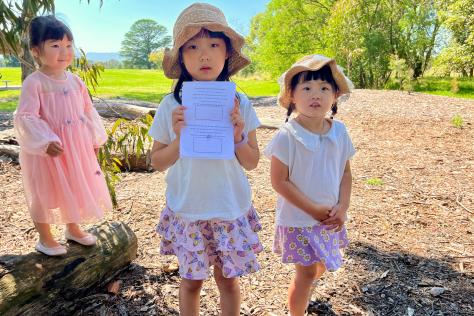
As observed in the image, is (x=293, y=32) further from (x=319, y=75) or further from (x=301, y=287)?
(x=301, y=287)

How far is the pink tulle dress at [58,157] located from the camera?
2076mm

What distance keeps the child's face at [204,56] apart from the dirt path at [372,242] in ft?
4.47

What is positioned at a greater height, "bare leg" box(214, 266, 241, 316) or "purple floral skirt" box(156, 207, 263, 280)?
"purple floral skirt" box(156, 207, 263, 280)

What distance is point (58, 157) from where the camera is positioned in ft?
7.11

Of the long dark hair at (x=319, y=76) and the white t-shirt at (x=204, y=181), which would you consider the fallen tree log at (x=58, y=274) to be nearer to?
the white t-shirt at (x=204, y=181)

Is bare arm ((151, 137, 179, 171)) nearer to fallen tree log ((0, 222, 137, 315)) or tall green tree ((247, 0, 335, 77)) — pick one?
fallen tree log ((0, 222, 137, 315))

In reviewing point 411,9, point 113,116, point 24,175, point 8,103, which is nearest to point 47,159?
point 24,175

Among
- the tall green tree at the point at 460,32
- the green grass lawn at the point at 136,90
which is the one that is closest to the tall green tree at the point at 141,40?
the green grass lawn at the point at 136,90

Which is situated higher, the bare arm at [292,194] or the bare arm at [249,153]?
the bare arm at [249,153]

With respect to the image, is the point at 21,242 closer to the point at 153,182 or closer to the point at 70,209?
the point at 70,209

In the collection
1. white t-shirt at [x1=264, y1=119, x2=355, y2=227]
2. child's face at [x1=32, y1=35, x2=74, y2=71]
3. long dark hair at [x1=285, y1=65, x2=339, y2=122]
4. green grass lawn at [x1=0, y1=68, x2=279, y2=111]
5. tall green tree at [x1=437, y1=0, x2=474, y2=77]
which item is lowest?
green grass lawn at [x1=0, y1=68, x2=279, y2=111]

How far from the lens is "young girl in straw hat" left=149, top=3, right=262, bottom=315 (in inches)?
63.4

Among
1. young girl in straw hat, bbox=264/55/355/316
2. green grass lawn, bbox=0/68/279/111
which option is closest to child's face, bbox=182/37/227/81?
young girl in straw hat, bbox=264/55/355/316

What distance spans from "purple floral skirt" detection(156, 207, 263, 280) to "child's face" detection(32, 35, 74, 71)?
1043 mm
